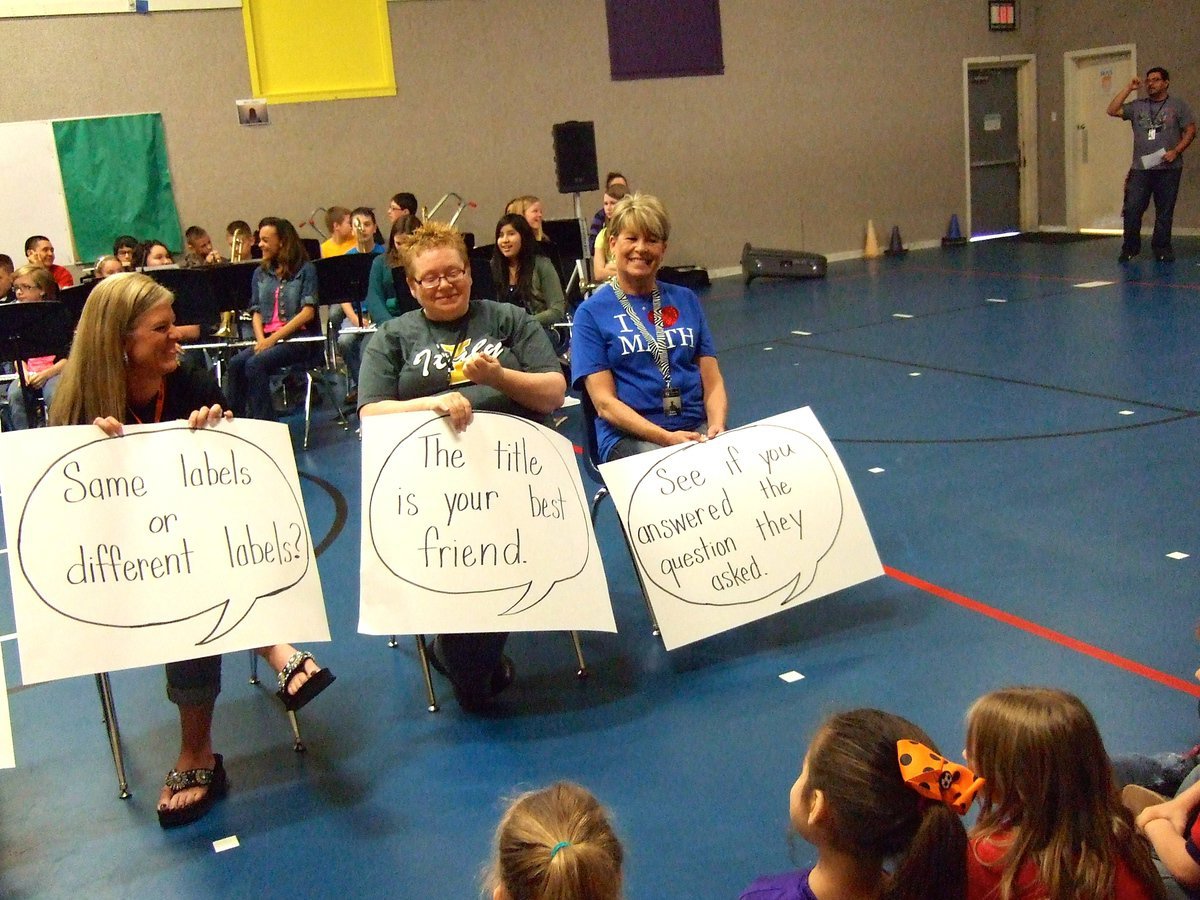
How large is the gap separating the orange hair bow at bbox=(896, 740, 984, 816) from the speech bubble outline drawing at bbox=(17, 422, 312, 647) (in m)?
1.92

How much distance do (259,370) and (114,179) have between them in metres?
4.93

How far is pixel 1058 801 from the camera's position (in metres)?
1.60

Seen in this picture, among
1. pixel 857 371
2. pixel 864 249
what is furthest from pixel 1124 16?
pixel 857 371

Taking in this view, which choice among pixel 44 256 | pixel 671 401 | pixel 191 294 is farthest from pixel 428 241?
pixel 44 256

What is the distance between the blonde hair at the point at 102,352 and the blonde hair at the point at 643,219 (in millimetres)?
1459

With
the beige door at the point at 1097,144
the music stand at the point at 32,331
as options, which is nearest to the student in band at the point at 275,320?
the music stand at the point at 32,331

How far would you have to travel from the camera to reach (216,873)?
2566 millimetres

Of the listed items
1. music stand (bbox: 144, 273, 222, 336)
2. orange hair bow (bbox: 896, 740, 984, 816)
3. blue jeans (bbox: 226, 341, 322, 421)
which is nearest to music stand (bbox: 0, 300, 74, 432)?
music stand (bbox: 144, 273, 222, 336)

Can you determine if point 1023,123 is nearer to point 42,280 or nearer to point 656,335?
point 42,280

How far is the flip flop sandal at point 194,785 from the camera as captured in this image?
2.78 m

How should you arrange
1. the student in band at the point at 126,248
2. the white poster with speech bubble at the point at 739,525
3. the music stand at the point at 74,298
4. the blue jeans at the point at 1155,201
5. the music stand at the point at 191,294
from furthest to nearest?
1. the blue jeans at the point at 1155,201
2. the student in band at the point at 126,248
3. the music stand at the point at 191,294
4. the music stand at the point at 74,298
5. the white poster with speech bubble at the point at 739,525

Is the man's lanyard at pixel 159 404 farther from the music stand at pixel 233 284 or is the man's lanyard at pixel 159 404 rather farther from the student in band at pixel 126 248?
the student in band at pixel 126 248

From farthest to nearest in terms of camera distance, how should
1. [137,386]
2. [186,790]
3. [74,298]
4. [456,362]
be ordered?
[74,298] < [456,362] < [137,386] < [186,790]

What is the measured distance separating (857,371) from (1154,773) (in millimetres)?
5178
